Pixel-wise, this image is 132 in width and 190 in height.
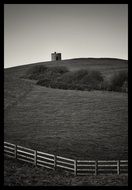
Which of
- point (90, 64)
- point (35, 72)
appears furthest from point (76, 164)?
point (90, 64)

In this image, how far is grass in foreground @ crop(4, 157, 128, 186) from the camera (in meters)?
15.7

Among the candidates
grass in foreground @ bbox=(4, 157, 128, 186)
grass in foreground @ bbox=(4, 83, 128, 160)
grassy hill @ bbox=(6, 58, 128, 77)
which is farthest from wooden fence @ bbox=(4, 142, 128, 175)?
grassy hill @ bbox=(6, 58, 128, 77)

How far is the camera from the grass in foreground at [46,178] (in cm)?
1569

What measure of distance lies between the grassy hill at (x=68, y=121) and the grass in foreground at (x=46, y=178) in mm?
3704

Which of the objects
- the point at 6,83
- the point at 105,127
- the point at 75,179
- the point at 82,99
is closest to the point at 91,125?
the point at 105,127

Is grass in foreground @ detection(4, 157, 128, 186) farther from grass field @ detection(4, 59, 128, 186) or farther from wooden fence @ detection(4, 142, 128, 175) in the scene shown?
wooden fence @ detection(4, 142, 128, 175)

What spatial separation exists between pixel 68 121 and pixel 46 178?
13.2 metres

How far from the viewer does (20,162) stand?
19922 mm

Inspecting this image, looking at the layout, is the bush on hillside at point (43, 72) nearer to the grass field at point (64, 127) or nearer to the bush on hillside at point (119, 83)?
the grass field at point (64, 127)

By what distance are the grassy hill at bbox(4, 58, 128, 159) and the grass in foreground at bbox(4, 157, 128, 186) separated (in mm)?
3704

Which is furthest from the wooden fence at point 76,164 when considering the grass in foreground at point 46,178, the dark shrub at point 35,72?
the dark shrub at point 35,72

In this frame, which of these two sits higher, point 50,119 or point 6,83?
point 6,83

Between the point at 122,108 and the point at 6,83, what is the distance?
23.0m

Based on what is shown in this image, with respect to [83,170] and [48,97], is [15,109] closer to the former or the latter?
[48,97]
